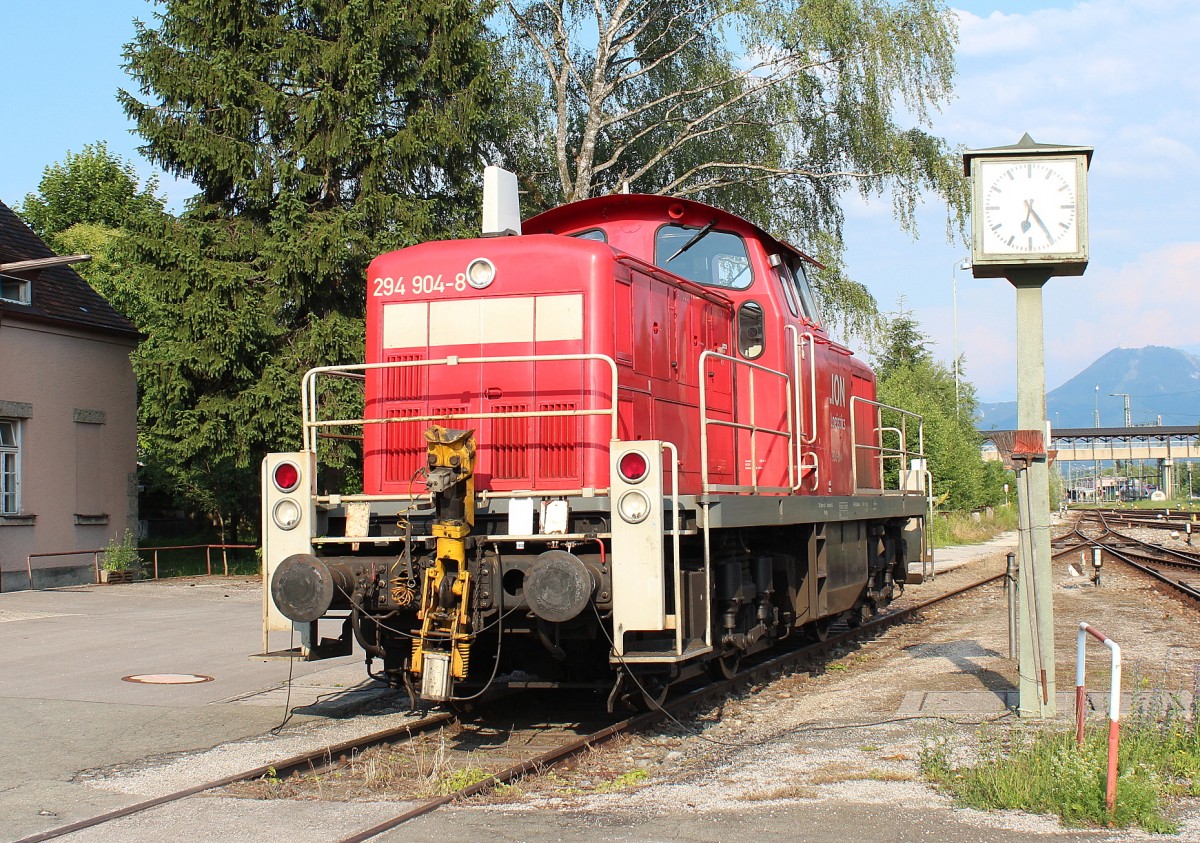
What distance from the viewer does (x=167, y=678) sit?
9.96 metres

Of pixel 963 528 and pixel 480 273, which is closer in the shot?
pixel 480 273

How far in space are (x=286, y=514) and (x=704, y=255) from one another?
378cm

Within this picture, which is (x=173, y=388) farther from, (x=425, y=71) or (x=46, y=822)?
(x=46, y=822)

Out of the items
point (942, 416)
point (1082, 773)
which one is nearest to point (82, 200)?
point (942, 416)

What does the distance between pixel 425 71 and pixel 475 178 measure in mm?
2497

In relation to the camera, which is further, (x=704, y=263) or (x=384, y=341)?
(x=704, y=263)

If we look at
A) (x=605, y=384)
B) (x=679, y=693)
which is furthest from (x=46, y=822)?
(x=679, y=693)

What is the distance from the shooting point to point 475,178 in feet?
74.4

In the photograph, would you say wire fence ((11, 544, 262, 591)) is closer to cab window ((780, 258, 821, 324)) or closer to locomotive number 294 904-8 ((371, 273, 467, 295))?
cab window ((780, 258, 821, 324))

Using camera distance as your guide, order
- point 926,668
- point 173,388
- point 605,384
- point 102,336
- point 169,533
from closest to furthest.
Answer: point 605,384, point 926,668, point 173,388, point 102,336, point 169,533

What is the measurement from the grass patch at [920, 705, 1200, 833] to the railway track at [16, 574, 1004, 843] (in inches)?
74.7

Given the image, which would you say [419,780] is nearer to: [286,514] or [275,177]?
[286,514]

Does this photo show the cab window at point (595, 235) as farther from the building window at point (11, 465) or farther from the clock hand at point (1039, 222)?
the building window at point (11, 465)

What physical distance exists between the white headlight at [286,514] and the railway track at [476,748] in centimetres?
139
